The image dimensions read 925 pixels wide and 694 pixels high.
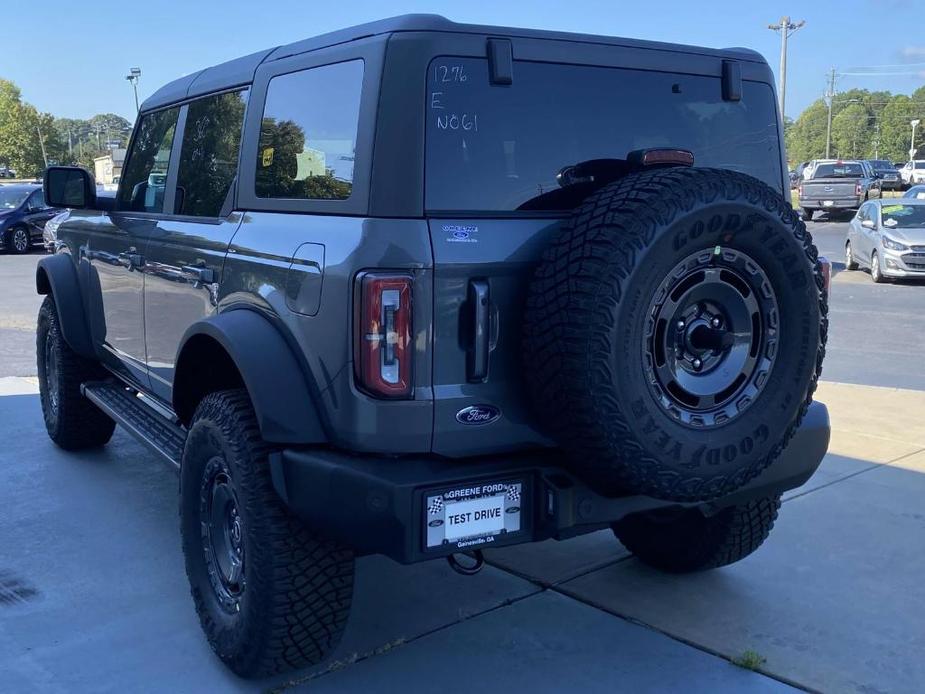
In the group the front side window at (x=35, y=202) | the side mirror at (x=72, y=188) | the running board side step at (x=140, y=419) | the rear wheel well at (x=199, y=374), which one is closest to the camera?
the rear wheel well at (x=199, y=374)

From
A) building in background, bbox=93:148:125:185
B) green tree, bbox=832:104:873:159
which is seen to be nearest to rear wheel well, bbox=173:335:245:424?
building in background, bbox=93:148:125:185

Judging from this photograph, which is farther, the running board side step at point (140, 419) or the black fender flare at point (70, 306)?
the black fender flare at point (70, 306)

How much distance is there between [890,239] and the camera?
14922mm

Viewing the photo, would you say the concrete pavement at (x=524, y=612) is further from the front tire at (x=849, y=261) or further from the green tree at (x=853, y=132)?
the green tree at (x=853, y=132)

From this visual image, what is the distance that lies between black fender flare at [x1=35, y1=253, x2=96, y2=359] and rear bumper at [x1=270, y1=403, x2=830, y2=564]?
284cm

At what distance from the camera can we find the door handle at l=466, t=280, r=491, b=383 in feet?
8.75

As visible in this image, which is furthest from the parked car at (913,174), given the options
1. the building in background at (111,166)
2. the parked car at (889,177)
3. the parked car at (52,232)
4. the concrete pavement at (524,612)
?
the concrete pavement at (524,612)

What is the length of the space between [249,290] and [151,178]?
1705mm

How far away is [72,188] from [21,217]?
17.9 m

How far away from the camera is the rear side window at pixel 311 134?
2.86 m

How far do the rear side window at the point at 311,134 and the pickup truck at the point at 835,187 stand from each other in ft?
91.3

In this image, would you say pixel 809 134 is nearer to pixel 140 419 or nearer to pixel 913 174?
pixel 913 174

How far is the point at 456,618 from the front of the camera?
361 cm

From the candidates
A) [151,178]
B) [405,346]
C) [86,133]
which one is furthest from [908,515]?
[86,133]
